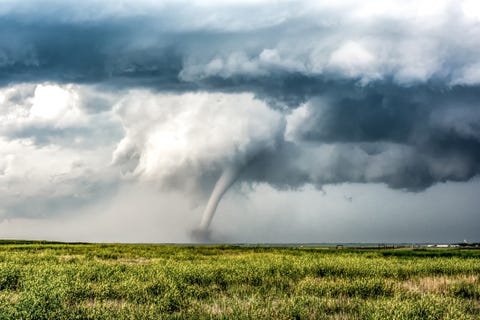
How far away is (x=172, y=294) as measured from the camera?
1356 centimetres

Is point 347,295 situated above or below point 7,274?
below

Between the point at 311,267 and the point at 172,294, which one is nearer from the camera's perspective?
the point at 172,294

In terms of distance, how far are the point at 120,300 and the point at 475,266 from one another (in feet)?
74.0

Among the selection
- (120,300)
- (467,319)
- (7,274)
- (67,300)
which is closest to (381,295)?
(467,319)

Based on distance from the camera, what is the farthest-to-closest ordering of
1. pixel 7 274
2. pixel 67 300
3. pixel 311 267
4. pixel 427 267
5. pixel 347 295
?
pixel 427 267, pixel 311 267, pixel 7 274, pixel 347 295, pixel 67 300

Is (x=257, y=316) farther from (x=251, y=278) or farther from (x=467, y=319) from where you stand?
(x=251, y=278)

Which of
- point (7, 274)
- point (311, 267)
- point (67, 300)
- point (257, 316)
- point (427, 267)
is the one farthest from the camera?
point (427, 267)

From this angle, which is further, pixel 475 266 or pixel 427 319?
pixel 475 266

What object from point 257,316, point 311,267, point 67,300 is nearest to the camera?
point 257,316

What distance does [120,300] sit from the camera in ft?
45.7

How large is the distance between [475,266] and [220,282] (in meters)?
17.9

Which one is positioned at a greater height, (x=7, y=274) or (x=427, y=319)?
(x=7, y=274)

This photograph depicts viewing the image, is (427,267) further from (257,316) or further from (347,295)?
(257,316)

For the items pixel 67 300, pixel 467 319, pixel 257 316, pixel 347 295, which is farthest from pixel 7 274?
pixel 467 319
